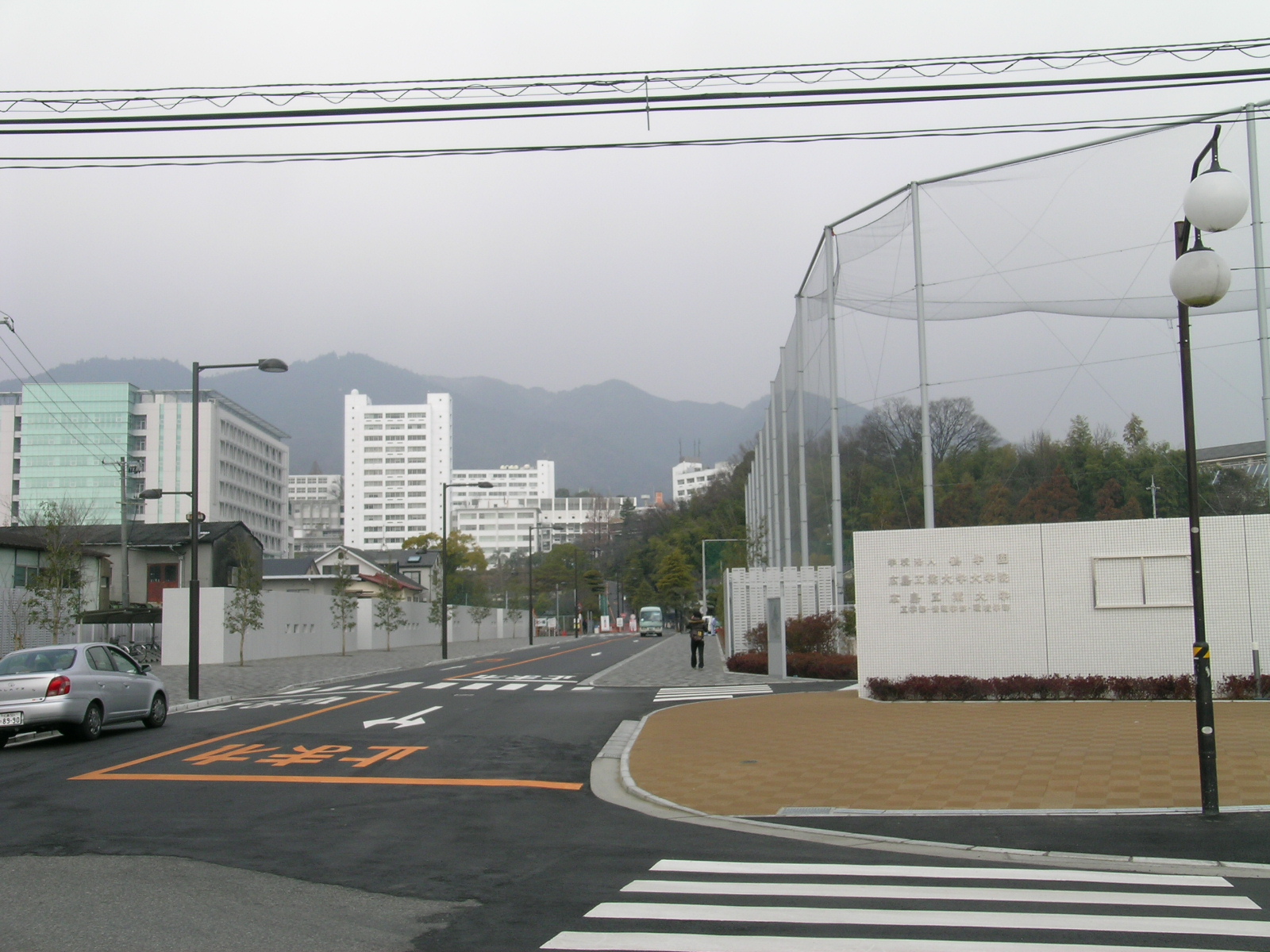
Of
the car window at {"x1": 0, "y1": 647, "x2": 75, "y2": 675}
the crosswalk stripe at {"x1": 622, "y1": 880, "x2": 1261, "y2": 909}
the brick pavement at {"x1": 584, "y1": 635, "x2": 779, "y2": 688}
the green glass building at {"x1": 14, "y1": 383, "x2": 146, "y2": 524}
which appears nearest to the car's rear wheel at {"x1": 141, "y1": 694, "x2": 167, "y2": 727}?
the car window at {"x1": 0, "y1": 647, "x2": 75, "y2": 675}

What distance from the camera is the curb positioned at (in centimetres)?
738

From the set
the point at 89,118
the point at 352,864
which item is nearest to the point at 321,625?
the point at 89,118

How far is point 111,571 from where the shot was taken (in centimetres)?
5369

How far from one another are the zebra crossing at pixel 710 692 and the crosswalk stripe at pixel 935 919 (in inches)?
566

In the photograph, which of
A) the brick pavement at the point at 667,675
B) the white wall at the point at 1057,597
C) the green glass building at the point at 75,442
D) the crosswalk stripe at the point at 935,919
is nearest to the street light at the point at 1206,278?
the crosswalk stripe at the point at 935,919

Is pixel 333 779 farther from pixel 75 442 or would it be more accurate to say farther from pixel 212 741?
pixel 75 442

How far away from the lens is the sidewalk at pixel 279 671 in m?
26.7

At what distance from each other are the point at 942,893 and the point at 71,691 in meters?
12.6

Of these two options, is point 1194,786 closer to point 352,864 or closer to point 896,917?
point 896,917

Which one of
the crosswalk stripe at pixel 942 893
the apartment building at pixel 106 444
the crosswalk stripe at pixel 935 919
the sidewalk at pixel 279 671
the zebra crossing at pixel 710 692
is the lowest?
the sidewalk at pixel 279 671

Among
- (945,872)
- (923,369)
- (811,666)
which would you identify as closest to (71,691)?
(945,872)

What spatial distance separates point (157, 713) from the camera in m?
17.4

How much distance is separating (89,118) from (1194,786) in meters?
12.7

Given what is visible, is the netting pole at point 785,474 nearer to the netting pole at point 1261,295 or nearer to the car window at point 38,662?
the netting pole at point 1261,295
